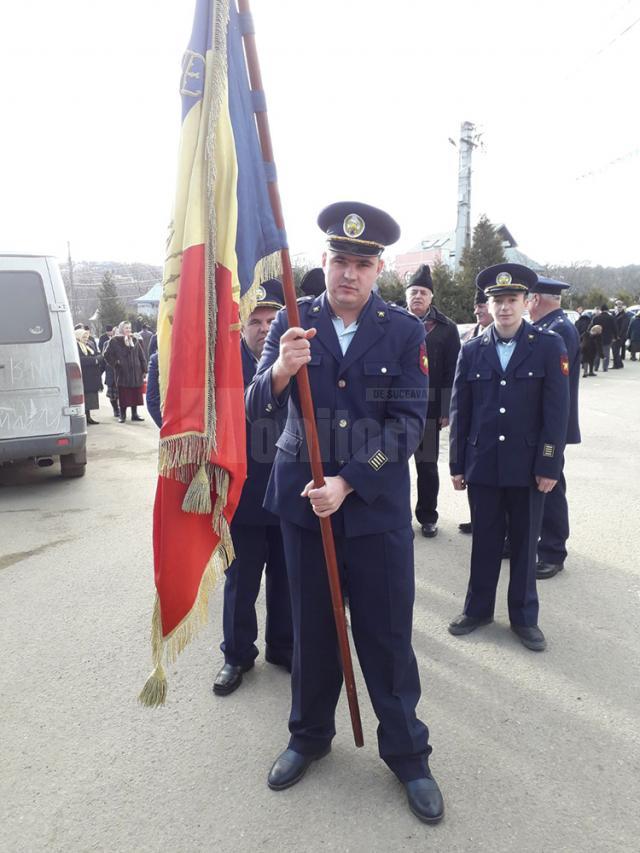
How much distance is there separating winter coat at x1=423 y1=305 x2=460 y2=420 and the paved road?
1472 millimetres

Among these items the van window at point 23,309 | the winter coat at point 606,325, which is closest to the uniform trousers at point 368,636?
the van window at point 23,309

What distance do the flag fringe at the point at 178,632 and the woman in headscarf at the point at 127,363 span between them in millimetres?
9209

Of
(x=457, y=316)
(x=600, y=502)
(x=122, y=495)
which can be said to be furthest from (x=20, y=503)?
(x=457, y=316)

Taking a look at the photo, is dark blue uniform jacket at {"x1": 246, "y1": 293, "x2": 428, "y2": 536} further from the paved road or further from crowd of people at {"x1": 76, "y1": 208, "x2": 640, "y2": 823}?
the paved road

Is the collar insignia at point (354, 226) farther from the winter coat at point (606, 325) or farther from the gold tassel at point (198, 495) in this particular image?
the winter coat at point (606, 325)

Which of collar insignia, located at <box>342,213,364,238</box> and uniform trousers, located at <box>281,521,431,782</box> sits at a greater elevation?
collar insignia, located at <box>342,213,364,238</box>

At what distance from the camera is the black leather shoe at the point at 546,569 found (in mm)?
4047

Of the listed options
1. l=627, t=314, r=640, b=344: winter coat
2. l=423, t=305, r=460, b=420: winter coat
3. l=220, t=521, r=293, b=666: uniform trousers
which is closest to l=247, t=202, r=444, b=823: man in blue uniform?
l=220, t=521, r=293, b=666: uniform trousers

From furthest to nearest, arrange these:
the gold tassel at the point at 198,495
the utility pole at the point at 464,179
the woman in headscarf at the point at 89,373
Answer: the utility pole at the point at 464,179 → the woman in headscarf at the point at 89,373 → the gold tassel at the point at 198,495

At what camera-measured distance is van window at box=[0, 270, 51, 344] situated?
6.09m

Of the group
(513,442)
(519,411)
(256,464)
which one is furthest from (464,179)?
(256,464)

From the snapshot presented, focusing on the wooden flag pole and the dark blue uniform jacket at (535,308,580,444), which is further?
the dark blue uniform jacket at (535,308,580,444)

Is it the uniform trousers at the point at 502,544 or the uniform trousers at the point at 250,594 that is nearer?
the uniform trousers at the point at 250,594

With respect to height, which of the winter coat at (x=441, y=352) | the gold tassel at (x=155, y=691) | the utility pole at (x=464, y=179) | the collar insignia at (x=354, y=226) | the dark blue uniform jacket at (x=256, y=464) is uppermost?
the utility pole at (x=464, y=179)
